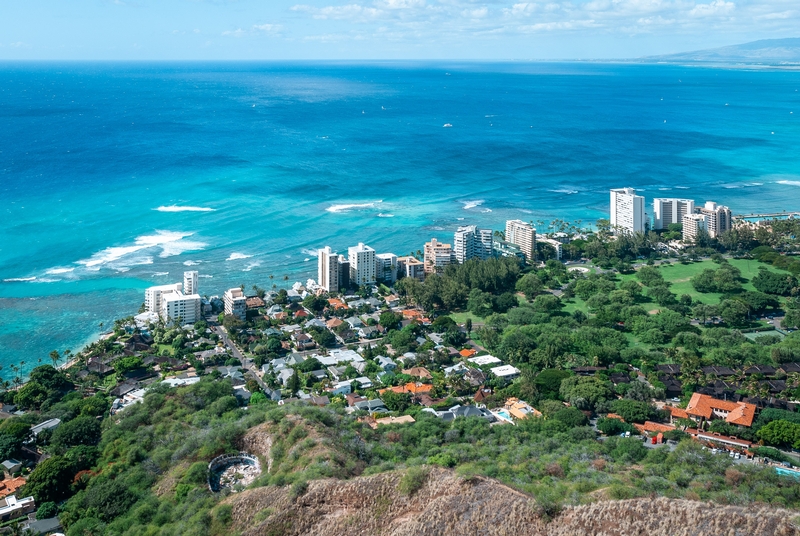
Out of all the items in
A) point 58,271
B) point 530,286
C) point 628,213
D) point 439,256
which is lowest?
point 530,286

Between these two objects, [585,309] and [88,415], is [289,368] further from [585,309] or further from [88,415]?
[585,309]

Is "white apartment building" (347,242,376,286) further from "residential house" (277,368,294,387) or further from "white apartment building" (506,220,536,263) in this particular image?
"residential house" (277,368,294,387)

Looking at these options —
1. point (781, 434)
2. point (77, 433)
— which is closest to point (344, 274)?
point (77, 433)

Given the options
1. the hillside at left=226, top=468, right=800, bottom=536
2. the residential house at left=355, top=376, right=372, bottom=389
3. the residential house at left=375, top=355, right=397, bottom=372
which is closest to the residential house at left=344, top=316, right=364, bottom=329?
the residential house at left=375, top=355, right=397, bottom=372

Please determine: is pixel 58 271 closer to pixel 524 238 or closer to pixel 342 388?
pixel 342 388

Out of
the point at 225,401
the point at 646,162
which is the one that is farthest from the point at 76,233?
the point at 646,162

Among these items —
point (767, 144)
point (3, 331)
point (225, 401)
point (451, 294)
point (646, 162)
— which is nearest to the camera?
point (225, 401)

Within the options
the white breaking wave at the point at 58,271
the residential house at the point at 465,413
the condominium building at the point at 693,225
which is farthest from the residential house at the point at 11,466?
the condominium building at the point at 693,225
